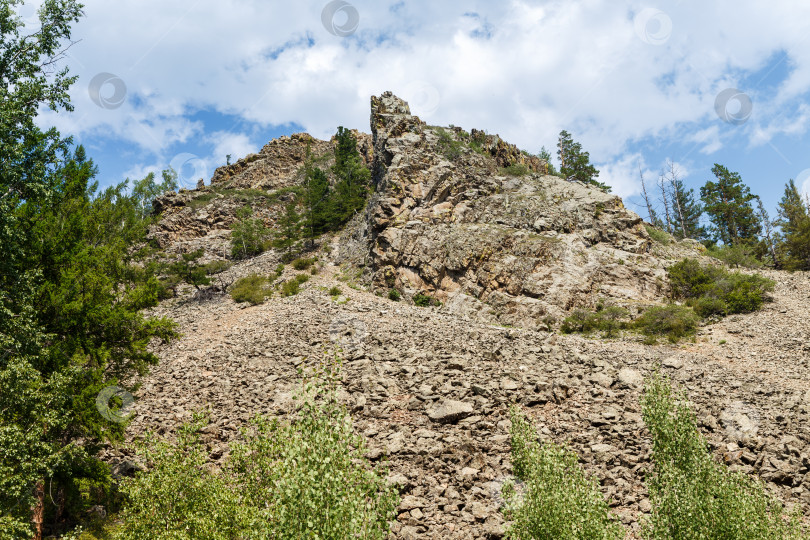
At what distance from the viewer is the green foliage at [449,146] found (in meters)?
59.5

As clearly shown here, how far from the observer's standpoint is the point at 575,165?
78250 millimetres

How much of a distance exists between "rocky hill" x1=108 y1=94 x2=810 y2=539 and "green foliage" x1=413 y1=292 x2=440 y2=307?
1.03 meters

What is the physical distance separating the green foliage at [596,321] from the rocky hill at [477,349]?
157cm

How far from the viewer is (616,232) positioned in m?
46.3

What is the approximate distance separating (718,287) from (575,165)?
152 feet

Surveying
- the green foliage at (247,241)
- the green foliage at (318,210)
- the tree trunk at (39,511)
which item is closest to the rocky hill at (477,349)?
the tree trunk at (39,511)

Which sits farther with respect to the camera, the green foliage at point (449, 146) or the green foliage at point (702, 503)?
the green foliage at point (449, 146)

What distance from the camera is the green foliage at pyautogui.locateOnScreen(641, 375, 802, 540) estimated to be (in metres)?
9.28

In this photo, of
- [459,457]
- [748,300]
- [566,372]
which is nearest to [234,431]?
[459,457]

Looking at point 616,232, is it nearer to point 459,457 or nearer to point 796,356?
point 796,356

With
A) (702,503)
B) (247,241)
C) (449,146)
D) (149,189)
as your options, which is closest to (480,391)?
(702,503)

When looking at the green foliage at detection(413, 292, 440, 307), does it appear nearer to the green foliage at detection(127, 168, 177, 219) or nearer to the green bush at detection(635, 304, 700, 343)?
the green bush at detection(635, 304, 700, 343)

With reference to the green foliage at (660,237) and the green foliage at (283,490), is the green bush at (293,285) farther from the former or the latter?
the green foliage at (660,237)

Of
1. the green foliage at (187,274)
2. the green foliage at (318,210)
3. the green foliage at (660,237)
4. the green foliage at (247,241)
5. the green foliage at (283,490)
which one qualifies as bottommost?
the green foliage at (283,490)
